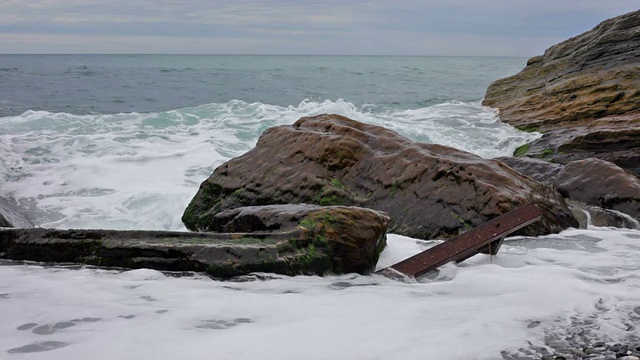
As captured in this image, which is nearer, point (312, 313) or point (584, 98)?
point (312, 313)

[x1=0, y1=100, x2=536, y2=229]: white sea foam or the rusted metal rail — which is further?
[x1=0, y1=100, x2=536, y2=229]: white sea foam

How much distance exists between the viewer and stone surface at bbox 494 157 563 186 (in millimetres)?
7527

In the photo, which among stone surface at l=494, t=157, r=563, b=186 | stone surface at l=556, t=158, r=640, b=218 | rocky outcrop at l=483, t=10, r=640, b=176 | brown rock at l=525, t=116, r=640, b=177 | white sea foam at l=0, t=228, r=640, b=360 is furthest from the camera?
rocky outcrop at l=483, t=10, r=640, b=176

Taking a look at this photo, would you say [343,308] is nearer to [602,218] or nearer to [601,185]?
[602,218]

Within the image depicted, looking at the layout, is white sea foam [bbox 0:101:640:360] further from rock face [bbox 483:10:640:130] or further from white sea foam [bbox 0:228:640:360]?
rock face [bbox 483:10:640:130]

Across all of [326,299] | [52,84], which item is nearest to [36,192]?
[326,299]

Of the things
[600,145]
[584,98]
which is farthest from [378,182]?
[584,98]

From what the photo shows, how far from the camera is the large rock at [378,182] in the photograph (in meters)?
5.48

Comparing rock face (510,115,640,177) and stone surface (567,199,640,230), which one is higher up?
rock face (510,115,640,177)

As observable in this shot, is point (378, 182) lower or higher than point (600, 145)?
lower

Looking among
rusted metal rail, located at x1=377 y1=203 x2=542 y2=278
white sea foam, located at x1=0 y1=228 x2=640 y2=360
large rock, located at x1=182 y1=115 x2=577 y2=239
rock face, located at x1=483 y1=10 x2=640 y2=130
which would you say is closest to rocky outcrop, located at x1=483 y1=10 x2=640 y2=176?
rock face, located at x1=483 y1=10 x2=640 y2=130

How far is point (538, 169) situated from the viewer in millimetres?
7805

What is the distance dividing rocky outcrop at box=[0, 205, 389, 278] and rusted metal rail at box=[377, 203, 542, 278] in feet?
0.86

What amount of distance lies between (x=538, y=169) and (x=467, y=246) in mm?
3792
